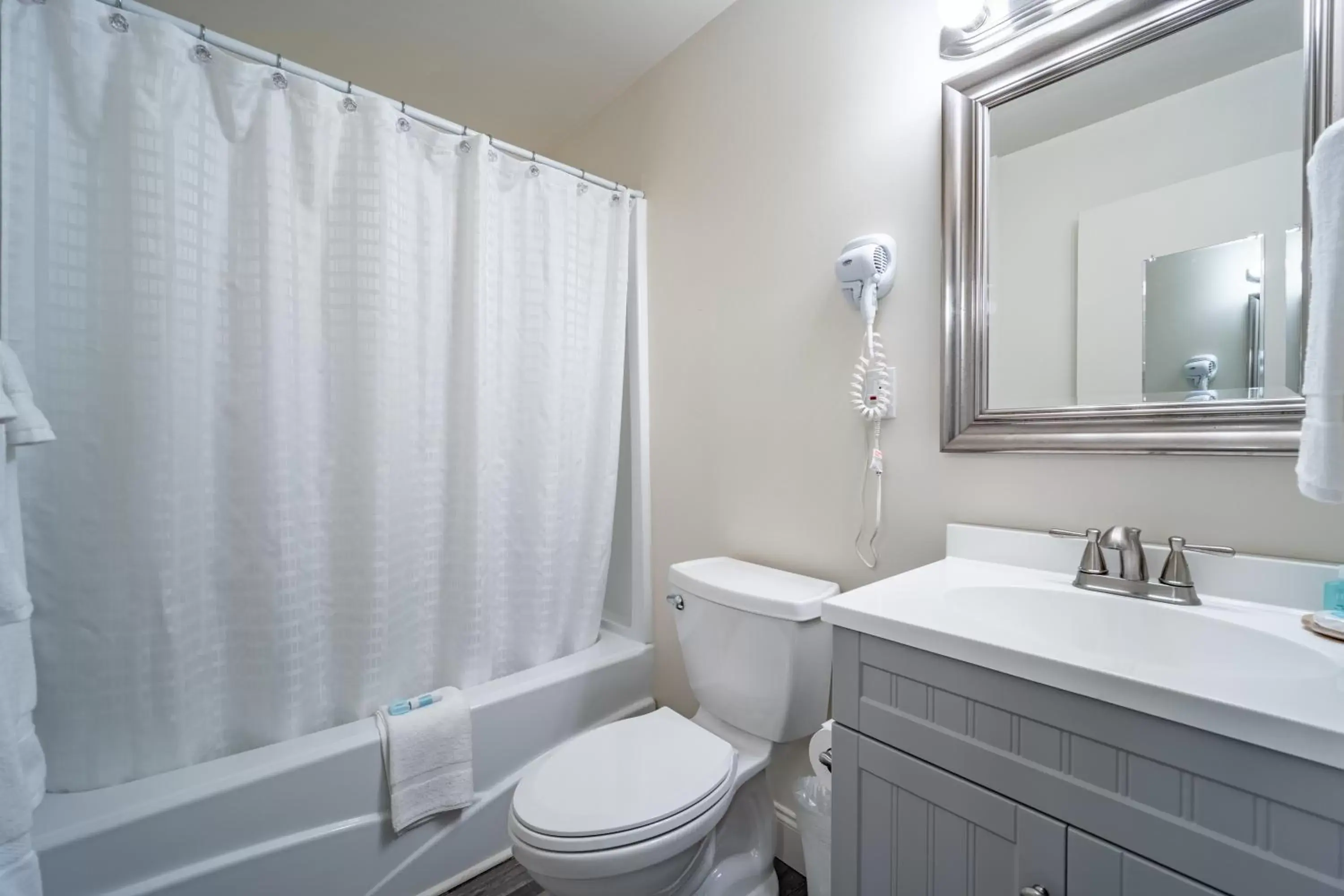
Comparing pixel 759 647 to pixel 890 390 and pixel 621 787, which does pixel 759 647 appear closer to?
pixel 621 787

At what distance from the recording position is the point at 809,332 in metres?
1.43

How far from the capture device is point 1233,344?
884 millimetres

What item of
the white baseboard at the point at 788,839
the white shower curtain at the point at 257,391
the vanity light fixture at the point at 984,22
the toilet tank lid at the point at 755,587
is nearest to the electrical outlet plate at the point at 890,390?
the toilet tank lid at the point at 755,587

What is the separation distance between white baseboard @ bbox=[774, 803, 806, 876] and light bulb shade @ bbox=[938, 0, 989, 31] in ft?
6.00

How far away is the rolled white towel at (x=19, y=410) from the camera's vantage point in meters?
0.92

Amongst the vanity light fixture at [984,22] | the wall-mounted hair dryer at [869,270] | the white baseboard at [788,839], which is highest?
the vanity light fixture at [984,22]

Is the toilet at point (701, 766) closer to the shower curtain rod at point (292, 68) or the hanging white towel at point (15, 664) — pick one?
the hanging white towel at point (15, 664)

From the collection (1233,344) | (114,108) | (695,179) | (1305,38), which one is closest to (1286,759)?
(1233,344)

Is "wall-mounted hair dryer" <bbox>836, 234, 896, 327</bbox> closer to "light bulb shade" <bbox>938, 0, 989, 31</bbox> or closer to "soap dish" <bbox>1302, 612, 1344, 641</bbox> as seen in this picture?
"light bulb shade" <bbox>938, 0, 989, 31</bbox>

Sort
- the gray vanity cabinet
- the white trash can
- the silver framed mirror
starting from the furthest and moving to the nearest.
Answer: the white trash can → the silver framed mirror → the gray vanity cabinet

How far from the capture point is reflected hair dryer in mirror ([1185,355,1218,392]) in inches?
35.4

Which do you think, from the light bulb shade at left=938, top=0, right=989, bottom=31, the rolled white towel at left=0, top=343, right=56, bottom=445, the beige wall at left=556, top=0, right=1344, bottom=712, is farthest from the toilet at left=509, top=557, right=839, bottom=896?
the light bulb shade at left=938, top=0, right=989, bottom=31

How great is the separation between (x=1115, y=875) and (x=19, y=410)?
65.8 inches

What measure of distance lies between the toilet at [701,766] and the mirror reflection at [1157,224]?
69cm
